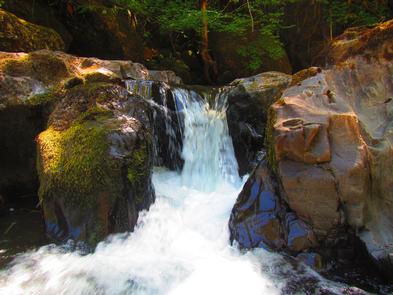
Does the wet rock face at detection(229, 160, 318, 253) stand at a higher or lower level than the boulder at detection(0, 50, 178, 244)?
lower

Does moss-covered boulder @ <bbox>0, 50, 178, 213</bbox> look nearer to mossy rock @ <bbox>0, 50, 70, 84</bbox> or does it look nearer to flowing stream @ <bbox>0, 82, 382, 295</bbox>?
mossy rock @ <bbox>0, 50, 70, 84</bbox>

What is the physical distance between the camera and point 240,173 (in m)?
6.51

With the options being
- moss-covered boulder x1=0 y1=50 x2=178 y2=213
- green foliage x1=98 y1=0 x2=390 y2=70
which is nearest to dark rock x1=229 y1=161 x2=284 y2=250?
moss-covered boulder x1=0 y1=50 x2=178 y2=213

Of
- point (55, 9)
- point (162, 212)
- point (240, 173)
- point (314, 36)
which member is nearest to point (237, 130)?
point (240, 173)

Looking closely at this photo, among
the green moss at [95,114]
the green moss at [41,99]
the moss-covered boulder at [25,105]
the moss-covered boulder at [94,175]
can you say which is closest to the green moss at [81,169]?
the moss-covered boulder at [94,175]

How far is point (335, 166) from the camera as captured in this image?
12.0 ft

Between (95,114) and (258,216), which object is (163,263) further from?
(95,114)

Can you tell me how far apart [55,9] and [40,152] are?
6006 millimetres

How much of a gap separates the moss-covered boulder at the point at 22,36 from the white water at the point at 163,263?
3820 mm

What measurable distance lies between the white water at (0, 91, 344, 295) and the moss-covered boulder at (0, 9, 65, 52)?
12.5 ft

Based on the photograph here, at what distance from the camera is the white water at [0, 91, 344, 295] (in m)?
3.38

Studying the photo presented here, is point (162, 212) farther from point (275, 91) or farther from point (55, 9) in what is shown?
point (55, 9)

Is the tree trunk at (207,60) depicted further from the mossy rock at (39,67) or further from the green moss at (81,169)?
the green moss at (81,169)

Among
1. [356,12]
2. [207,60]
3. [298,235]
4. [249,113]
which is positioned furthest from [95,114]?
[356,12]
